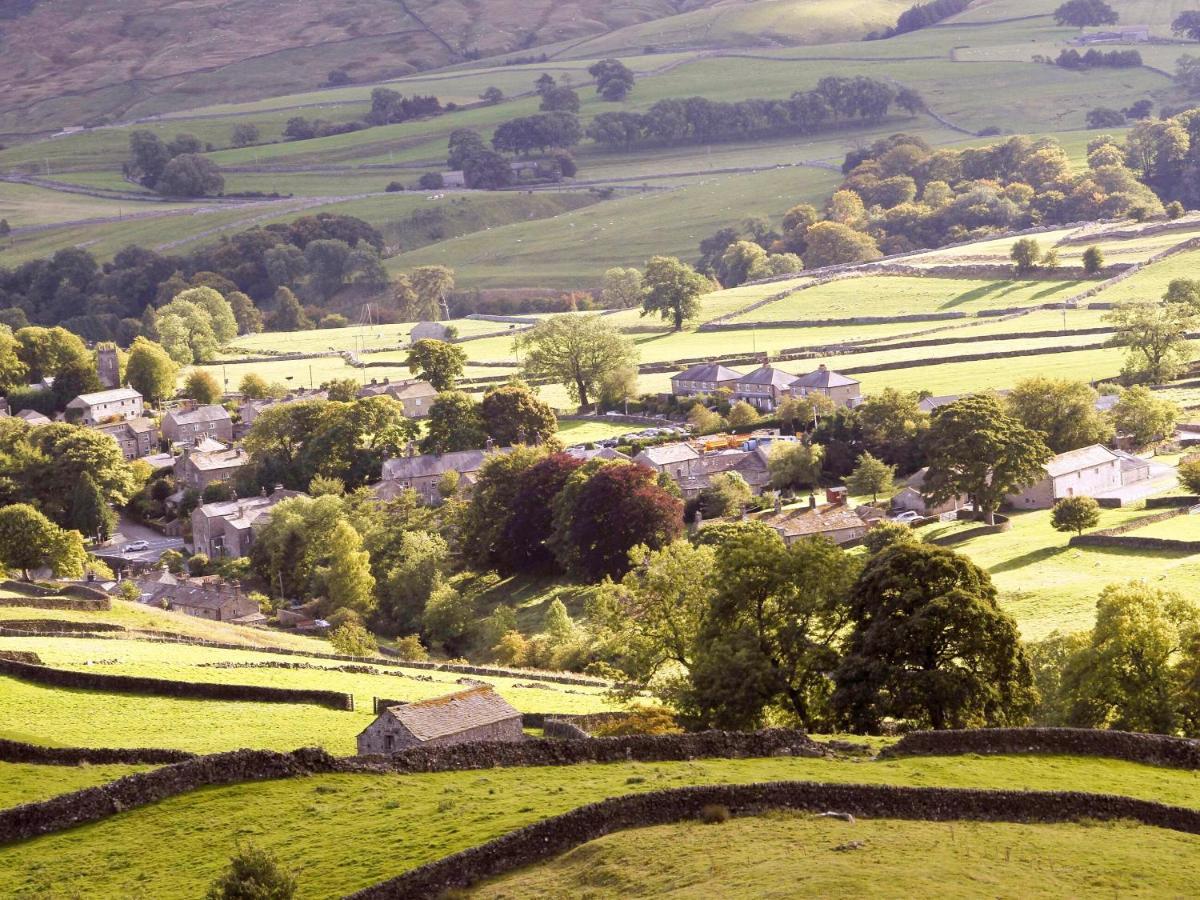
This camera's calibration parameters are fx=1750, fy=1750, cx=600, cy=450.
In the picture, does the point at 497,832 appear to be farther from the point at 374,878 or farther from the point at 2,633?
the point at 2,633

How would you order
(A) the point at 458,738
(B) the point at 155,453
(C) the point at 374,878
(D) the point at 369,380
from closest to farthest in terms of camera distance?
(C) the point at 374,878, (A) the point at 458,738, (B) the point at 155,453, (D) the point at 369,380

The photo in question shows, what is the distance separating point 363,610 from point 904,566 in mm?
41002

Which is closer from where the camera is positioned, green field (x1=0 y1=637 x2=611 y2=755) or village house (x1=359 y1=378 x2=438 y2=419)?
green field (x1=0 y1=637 x2=611 y2=755)

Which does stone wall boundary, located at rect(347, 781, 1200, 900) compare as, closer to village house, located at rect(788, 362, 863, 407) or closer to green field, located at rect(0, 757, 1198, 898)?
green field, located at rect(0, 757, 1198, 898)

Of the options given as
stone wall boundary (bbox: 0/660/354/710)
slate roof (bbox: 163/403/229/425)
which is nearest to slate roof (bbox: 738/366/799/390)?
slate roof (bbox: 163/403/229/425)

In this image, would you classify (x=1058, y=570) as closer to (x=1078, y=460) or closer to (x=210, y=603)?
(x=1078, y=460)

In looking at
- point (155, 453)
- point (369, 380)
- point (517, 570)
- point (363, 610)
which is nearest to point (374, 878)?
point (363, 610)

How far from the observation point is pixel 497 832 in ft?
91.7

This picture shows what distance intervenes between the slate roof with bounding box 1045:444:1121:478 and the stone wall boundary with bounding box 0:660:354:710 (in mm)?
40209

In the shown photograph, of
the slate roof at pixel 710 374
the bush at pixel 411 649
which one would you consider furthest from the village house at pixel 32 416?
the bush at pixel 411 649

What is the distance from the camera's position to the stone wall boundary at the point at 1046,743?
31848 mm

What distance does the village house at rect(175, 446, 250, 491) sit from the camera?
102562 mm

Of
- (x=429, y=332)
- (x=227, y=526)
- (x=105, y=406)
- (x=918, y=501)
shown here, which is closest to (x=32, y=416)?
(x=105, y=406)

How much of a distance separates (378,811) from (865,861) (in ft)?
31.4
